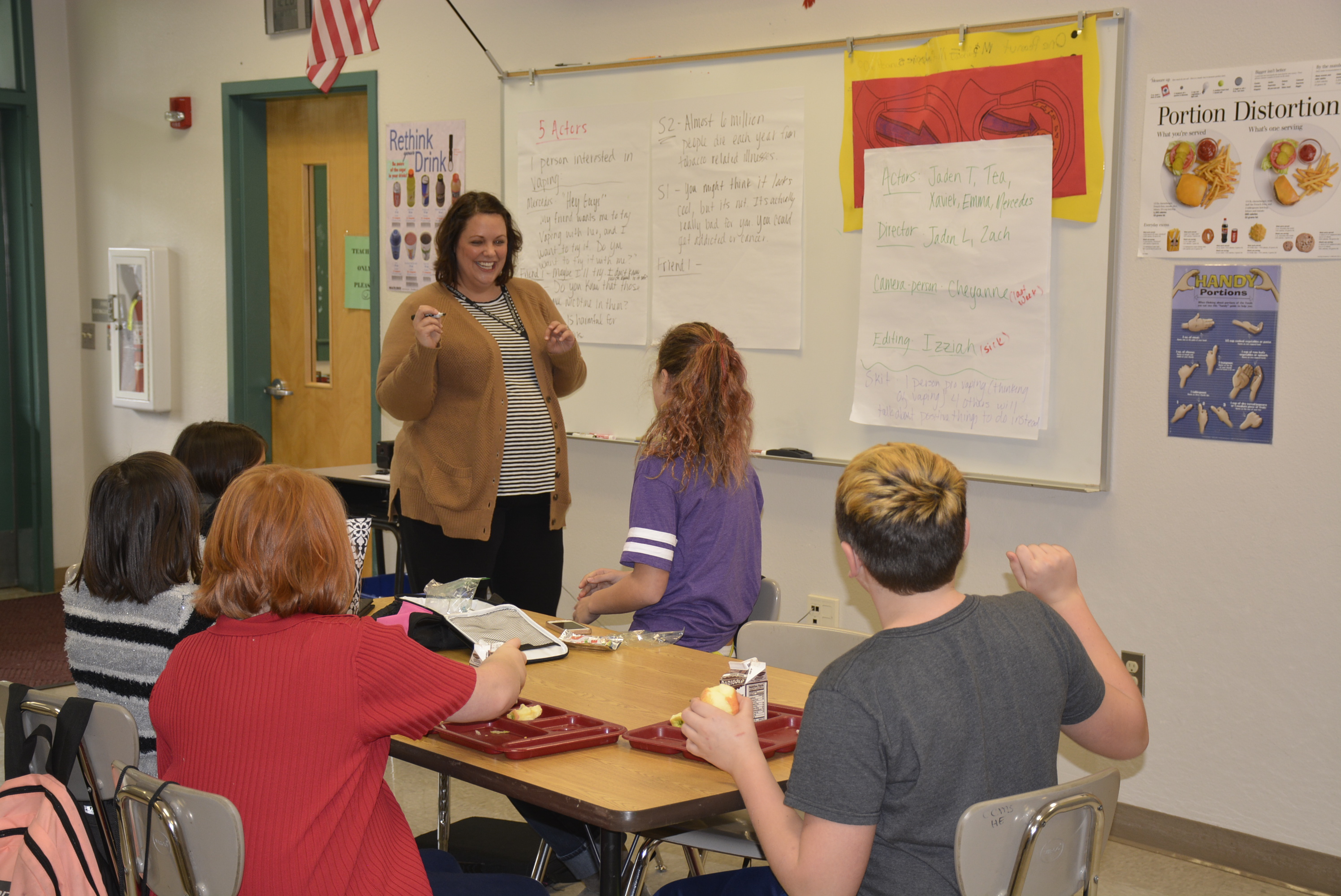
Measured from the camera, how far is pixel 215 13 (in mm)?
5180

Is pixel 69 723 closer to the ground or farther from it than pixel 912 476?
closer to the ground

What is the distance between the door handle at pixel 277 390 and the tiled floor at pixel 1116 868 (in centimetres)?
206

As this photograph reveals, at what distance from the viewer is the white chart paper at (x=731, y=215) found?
356 cm

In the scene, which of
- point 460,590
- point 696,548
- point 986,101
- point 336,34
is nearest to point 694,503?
point 696,548

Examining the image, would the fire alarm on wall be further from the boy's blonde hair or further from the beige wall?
the boy's blonde hair

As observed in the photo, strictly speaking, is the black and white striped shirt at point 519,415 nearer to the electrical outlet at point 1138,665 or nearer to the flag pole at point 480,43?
the flag pole at point 480,43

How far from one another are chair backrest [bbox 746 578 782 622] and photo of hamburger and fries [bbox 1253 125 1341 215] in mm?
1513

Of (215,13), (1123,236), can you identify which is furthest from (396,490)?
(215,13)

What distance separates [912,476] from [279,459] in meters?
4.45

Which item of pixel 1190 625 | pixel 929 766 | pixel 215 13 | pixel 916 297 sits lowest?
pixel 1190 625

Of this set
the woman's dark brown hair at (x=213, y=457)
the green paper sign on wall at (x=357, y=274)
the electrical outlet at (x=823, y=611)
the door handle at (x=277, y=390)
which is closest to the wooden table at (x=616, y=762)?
the woman's dark brown hair at (x=213, y=457)

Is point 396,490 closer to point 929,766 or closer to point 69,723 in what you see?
point 69,723

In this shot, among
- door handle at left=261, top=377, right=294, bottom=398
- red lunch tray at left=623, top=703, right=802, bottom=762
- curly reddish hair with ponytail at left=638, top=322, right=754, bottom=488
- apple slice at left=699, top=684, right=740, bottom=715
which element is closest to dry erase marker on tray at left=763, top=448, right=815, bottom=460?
curly reddish hair with ponytail at left=638, top=322, right=754, bottom=488

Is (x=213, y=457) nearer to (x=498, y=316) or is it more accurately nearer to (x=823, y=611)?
(x=498, y=316)
